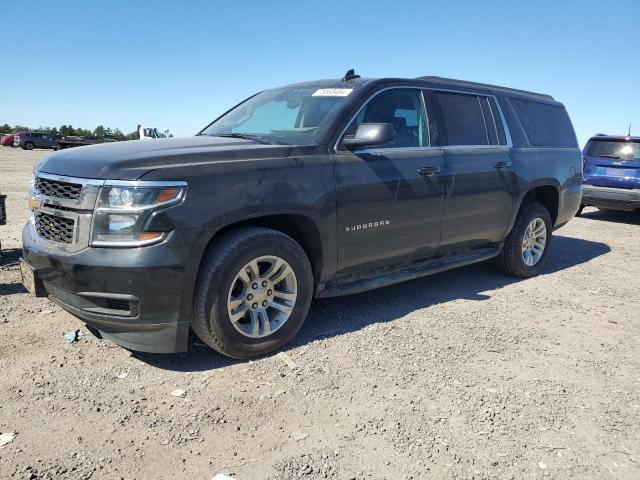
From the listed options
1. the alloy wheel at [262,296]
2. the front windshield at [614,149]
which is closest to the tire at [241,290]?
the alloy wheel at [262,296]

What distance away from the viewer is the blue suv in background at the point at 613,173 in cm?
988

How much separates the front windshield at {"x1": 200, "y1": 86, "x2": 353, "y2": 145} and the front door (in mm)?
250

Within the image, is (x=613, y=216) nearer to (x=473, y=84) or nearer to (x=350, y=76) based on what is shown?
(x=473, y=84)

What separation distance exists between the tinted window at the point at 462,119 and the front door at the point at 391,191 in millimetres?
281

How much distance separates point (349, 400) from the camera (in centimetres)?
298

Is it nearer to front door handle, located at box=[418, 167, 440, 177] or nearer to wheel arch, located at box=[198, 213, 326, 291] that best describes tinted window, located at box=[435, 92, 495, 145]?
front door handle, located at box=[418, 167, 440, 177]

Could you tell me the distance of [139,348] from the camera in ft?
10.2

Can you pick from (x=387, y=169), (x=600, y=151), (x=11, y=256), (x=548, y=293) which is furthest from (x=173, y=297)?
(x=600, y=151)

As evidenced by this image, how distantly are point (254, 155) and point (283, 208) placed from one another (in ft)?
1.31

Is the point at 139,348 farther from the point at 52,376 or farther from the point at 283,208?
the point at 283,208

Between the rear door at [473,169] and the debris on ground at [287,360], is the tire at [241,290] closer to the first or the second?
the debris on ground at [287,360]

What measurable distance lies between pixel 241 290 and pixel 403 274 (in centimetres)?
157

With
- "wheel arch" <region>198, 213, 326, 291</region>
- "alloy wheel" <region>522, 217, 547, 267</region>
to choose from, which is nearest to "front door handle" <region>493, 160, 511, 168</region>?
"alloy wheel" <region>522, 217, 547, 267</region>

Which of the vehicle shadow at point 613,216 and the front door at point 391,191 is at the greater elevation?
the front door at point 391,191
